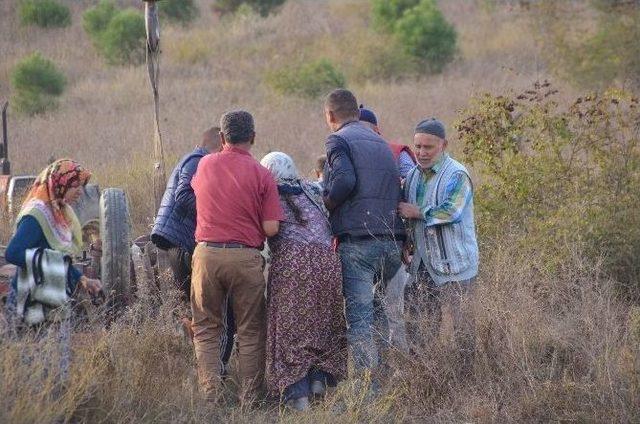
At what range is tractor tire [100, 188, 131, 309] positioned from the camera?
23.0 ft

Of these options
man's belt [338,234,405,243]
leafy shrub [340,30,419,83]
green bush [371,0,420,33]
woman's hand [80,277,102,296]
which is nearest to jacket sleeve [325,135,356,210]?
man's belt [338,234,405,243]

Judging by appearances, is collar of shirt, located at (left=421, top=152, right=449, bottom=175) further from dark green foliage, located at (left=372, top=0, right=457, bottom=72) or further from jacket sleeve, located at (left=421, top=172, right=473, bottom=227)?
dark green foliage, located at (left=372, top=0, right=457, bottom=72)

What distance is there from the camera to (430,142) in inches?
256

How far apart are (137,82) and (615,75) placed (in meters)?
10.1

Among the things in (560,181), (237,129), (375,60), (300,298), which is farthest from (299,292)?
(375,60)

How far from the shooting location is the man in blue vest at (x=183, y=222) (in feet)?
21.8

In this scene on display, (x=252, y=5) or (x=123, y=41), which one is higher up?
(x=252, y=5)

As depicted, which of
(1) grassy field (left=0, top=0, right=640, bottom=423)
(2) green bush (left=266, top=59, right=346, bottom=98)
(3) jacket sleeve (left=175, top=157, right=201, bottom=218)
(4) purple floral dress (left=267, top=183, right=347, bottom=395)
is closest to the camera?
(1) grassy field (left=0, top=0, right=640, bottom=423)

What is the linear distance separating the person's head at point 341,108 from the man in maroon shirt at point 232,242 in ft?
2.02

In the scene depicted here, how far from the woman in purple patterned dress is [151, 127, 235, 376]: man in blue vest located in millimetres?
493

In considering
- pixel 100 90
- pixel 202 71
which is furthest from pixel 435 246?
pixel 202 71

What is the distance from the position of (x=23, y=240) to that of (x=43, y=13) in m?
23.0

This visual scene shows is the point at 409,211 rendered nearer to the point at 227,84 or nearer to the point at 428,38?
the point at 227,84

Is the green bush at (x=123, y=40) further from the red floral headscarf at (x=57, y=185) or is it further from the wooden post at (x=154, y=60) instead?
the red floral headscarf at (x=57, y=185)
